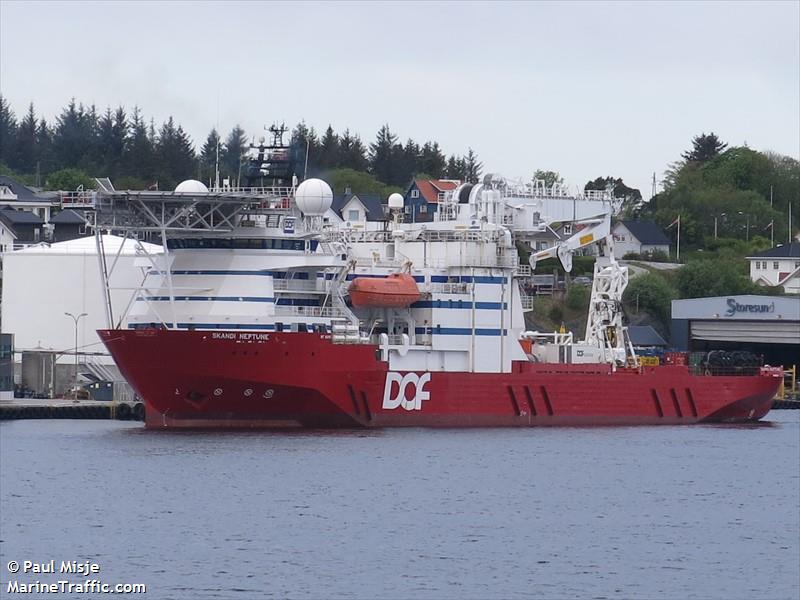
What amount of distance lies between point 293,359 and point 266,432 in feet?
8.22

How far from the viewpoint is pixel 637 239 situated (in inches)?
4938

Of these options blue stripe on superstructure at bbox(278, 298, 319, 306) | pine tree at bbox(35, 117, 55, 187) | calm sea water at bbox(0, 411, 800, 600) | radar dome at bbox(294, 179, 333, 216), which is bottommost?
calm sea water at bbox(0, 411, 800, 600)

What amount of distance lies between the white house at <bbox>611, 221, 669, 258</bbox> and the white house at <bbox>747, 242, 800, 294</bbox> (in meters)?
8.44

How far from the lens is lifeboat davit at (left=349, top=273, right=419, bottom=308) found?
66.3 m

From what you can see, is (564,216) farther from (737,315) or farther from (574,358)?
(737,315)

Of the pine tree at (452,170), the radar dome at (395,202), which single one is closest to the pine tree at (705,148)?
the pine tree at (452,170)

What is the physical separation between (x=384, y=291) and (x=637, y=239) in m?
60.9

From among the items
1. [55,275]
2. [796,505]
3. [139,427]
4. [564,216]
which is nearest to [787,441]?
[564,216]

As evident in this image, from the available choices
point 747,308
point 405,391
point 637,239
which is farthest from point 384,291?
point 637,239

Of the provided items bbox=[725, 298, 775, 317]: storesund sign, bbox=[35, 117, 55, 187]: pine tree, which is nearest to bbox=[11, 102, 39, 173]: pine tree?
bbox=[35, 117, 55, 187]: pine tree

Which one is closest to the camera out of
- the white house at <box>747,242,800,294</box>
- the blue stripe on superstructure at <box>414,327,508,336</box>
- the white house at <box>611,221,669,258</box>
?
the blue stripe on superstructure at <box>414,327,508,336</box>

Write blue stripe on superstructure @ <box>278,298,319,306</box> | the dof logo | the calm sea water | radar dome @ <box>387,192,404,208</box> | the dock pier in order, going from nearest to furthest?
1. the calm sea water
2. blue stripe on superstructure @ <box>278,298,319,306</box>
3. the dof logo
4. the dock pier
5. radar dome @ <box>387,192,404,208</box>

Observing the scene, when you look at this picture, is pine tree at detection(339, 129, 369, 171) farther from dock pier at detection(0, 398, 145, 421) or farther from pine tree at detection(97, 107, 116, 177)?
dock pier at detection(0, 398, 145, 421)

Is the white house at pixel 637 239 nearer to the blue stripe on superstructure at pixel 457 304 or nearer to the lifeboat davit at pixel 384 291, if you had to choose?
the blue stripe on superstructure at pixel 457 304
